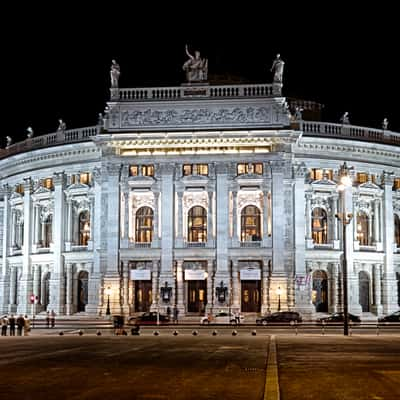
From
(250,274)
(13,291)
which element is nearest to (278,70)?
(250,274)

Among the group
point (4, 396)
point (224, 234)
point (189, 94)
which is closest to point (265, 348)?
point (4, 396)

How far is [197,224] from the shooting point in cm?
7694

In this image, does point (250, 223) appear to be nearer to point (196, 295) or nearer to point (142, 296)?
point (196, 295)

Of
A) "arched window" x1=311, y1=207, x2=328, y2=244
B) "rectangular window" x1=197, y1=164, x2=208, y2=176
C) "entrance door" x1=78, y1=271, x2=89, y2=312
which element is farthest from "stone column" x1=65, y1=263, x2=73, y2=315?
"arched window" x1=311, y1=207, x2=328, y2=244

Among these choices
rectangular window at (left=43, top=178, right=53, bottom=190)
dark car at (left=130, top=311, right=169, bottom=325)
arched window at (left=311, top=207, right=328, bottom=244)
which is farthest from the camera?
rectangular window at (left=43, top=178, right=53, bottom=190)

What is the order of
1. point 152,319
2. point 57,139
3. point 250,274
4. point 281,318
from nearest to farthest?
point 281,318, point 152,319, point 250,274, point 57,139

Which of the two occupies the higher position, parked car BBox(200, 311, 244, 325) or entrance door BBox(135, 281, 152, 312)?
entrance door BBox(135, 281, 152, 312)

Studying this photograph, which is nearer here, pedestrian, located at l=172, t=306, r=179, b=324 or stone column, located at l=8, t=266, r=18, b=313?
pedestrian, located at l=172, t=306, r=179, b=324

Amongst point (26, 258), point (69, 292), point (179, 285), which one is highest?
point (26, 258)

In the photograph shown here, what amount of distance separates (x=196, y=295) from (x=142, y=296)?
521 cm

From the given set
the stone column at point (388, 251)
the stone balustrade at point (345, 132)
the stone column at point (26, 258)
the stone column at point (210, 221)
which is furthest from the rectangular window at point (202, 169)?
the stone column at point (26, 258)

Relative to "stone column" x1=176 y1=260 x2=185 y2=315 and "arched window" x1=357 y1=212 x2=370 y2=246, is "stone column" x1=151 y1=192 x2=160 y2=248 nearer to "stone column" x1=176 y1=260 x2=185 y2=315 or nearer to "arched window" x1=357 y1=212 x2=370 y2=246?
"stone column" x1=176 y1=260 x2=185 y2=315

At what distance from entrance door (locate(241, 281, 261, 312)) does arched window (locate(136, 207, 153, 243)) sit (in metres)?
10.4

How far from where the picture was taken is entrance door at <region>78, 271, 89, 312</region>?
80.6 metres
